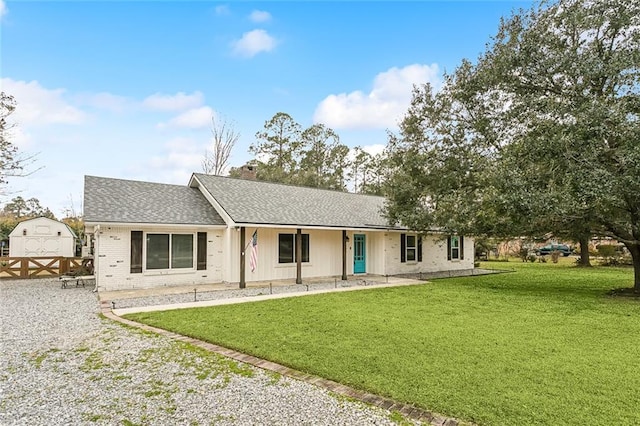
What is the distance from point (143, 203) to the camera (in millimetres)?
14352

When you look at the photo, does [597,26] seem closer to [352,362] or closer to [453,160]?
[453,160]

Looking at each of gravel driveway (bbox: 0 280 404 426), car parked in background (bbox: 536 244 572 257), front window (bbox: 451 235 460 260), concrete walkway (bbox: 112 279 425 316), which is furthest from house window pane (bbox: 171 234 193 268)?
car parked in background (bbox: 536 244 572 257)

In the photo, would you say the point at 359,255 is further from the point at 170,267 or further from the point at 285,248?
the point at 170,267

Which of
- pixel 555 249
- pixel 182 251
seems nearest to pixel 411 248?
pixel 182 251

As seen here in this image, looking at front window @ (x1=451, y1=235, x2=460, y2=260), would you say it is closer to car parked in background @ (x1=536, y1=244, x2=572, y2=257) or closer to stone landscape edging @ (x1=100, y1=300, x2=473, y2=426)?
stone landscape edging @ (x1=100, y1=300, x2=473, y2=426)

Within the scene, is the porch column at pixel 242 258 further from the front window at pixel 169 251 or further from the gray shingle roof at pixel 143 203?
the front window at pixel 169 251

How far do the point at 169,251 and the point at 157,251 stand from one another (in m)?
0.40

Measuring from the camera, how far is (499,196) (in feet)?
37.0

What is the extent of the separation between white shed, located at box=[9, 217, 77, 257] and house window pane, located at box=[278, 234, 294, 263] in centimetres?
1483

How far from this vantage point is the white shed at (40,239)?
21891mm

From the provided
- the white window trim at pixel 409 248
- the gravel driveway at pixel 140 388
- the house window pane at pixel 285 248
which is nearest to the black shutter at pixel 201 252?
the house window pane at pixel 285 248

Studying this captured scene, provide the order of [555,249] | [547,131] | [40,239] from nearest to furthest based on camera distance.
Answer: [547,131] → [40,239] → [555,249]

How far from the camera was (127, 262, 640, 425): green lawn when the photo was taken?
4074mm

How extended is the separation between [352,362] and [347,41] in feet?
46.6
